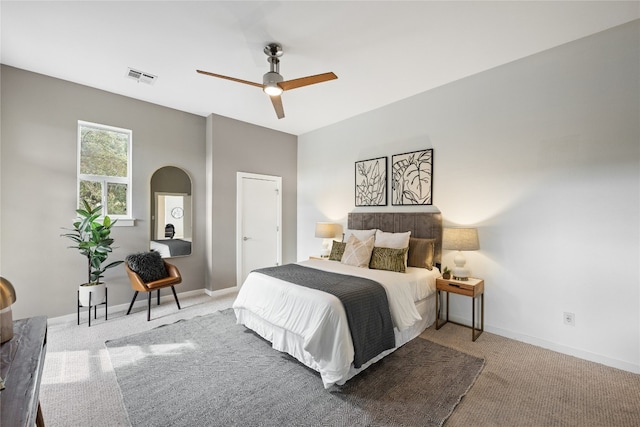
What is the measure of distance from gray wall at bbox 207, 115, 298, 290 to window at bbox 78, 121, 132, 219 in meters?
1.15

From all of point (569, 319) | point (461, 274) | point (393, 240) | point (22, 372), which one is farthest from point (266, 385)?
point (569, 319)

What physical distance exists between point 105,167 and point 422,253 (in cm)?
442

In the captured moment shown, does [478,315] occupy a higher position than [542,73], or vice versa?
[542,73]

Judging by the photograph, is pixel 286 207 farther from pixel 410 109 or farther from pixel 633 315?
pixel 633 315

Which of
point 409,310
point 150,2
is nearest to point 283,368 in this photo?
point 409,310

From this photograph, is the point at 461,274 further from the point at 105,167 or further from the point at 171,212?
the point at 105,167

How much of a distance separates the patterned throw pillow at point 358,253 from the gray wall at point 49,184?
2954mm

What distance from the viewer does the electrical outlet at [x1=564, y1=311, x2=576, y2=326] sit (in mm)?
2645

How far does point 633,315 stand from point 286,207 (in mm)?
4786

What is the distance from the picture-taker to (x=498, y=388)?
7.06ft

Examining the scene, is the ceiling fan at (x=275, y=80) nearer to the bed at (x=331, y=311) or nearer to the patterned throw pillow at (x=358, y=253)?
the bed at (x=331, y=311)

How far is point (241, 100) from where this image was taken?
13.1 ft

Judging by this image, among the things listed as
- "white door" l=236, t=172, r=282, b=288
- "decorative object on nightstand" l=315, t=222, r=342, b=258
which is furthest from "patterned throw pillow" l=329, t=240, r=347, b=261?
"white door" l=236, t=172, r=282, b=288

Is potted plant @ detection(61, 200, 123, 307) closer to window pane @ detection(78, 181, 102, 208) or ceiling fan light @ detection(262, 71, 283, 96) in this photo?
window pane @ detection(78, 181, 102, 208)
